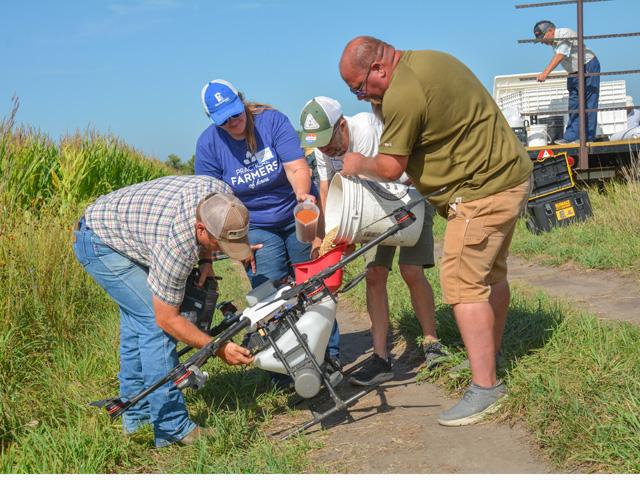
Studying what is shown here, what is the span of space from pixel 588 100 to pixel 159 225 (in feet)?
29.8

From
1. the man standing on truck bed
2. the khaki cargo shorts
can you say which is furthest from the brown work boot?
the man standing on truck bed

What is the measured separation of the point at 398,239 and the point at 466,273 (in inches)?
28.3

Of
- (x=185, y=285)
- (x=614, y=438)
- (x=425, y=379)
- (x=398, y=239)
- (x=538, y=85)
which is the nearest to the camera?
(x=614, y=438)

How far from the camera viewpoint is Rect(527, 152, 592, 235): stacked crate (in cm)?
1019

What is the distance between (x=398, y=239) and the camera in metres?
4.73

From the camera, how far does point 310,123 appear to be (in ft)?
14.7

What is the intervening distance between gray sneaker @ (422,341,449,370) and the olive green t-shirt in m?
1.25

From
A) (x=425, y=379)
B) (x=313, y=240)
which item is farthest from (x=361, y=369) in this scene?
(x=313, y=240)

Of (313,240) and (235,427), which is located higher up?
(313,240)

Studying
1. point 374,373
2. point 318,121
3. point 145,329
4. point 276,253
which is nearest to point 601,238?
point 374,373

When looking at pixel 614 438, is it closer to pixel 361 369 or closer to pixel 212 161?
pixel 361 369

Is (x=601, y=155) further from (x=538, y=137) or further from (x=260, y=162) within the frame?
(x=260, y=162)

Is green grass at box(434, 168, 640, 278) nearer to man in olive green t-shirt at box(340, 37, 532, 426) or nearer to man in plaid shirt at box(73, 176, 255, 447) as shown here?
man in olive green t-shirt at box(340, 37, 532, 426)

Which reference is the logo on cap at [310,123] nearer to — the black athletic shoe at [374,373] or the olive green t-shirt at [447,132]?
the olive green t-shirt at [447,132]
